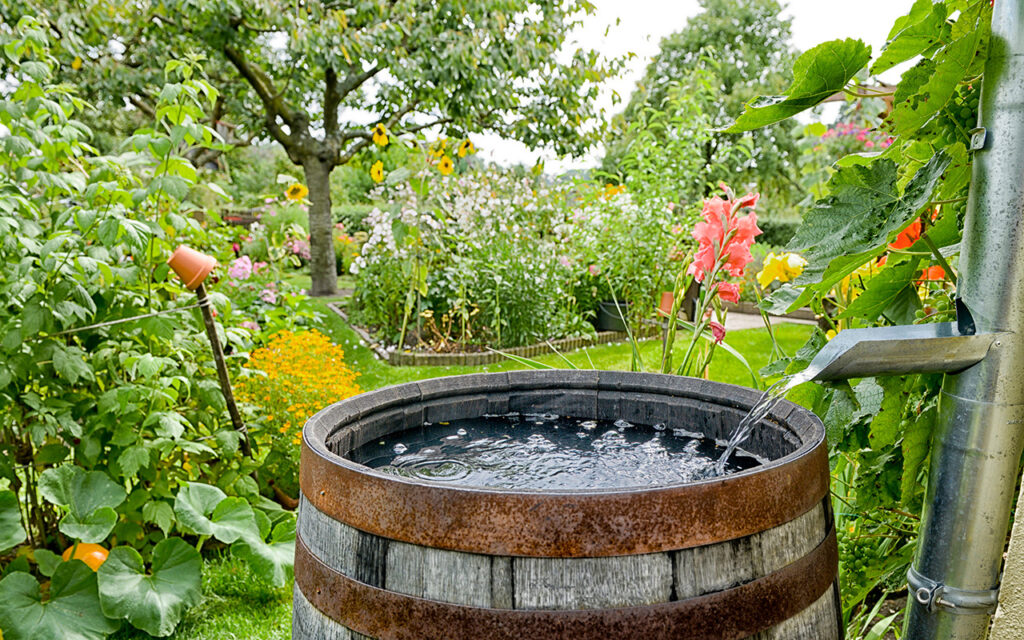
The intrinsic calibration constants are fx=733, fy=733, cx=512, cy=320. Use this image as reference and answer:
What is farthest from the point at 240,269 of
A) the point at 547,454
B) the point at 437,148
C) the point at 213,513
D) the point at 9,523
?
the point at 547,454

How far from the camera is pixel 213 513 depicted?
214 centimetres

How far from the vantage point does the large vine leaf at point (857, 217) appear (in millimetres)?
797

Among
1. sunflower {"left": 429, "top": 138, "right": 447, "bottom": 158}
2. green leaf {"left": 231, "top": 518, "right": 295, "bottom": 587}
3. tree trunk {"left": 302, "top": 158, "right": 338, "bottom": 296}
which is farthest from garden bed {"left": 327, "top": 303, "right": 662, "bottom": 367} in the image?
tree trunk {"left": 302, "top": 158, "right": 338, "bottom": 296}

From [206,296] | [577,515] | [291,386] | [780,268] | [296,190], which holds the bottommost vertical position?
[291,386]

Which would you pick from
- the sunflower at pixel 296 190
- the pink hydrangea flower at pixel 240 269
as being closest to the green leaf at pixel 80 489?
the pink hydrangea flower at pixel 240 269

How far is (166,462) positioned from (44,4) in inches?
224

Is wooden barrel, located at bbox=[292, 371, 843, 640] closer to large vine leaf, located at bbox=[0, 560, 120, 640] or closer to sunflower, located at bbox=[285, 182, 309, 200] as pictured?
large vine leaf, located at bbox=[0, 560, 120, 640]

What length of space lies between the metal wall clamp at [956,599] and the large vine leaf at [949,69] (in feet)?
1.80

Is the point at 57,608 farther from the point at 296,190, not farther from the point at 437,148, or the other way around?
the point at 296,190

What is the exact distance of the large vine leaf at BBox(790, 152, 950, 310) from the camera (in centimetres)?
80

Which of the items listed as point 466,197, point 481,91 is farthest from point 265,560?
A: point 481,91

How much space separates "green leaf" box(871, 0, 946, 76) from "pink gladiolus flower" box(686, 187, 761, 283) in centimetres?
78

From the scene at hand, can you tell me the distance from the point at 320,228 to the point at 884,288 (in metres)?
8.66

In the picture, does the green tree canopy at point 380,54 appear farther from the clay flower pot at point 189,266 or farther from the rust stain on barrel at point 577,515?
the rust stain on barrel at point 577,515
